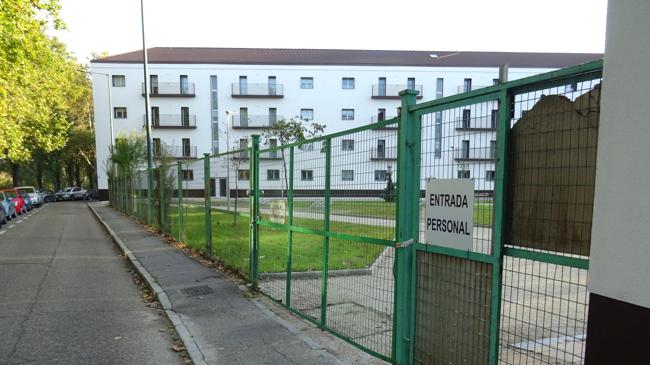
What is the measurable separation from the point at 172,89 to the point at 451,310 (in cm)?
4990

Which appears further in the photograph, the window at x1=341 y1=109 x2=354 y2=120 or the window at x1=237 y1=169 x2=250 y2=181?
the window at x1=341 y1=109 x2=354 y2=120

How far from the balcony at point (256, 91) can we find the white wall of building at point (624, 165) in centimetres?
4902

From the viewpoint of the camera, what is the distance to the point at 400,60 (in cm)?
5197

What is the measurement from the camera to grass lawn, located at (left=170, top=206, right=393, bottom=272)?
496cm

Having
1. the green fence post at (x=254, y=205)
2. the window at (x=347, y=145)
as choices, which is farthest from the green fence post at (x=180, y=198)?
the window at (x=347, y=145)

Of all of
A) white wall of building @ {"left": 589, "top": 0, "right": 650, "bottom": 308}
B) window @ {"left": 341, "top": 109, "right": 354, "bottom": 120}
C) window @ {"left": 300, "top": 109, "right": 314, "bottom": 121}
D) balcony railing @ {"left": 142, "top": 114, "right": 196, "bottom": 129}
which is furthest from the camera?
A: window @ {"left": 341, "top": 109, "right": 354, "bottom": 120}

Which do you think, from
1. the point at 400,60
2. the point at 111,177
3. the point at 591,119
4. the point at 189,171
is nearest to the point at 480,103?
the point at 591,119

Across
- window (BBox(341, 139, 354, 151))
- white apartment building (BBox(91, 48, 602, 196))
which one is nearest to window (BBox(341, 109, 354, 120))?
white apartment building (BBox(91, 48, 602, 196))

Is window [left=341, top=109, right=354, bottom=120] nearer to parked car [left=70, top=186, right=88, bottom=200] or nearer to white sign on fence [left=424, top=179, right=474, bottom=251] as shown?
parked car [left=70, top=186, right=88, bottom=200]

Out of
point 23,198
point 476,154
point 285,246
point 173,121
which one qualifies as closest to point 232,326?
point 285,246

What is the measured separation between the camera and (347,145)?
471cm

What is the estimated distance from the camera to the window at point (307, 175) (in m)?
5.61

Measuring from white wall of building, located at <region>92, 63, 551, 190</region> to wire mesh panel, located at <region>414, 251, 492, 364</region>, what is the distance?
4558 centimetres

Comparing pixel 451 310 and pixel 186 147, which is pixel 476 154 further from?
pixel 186 147
